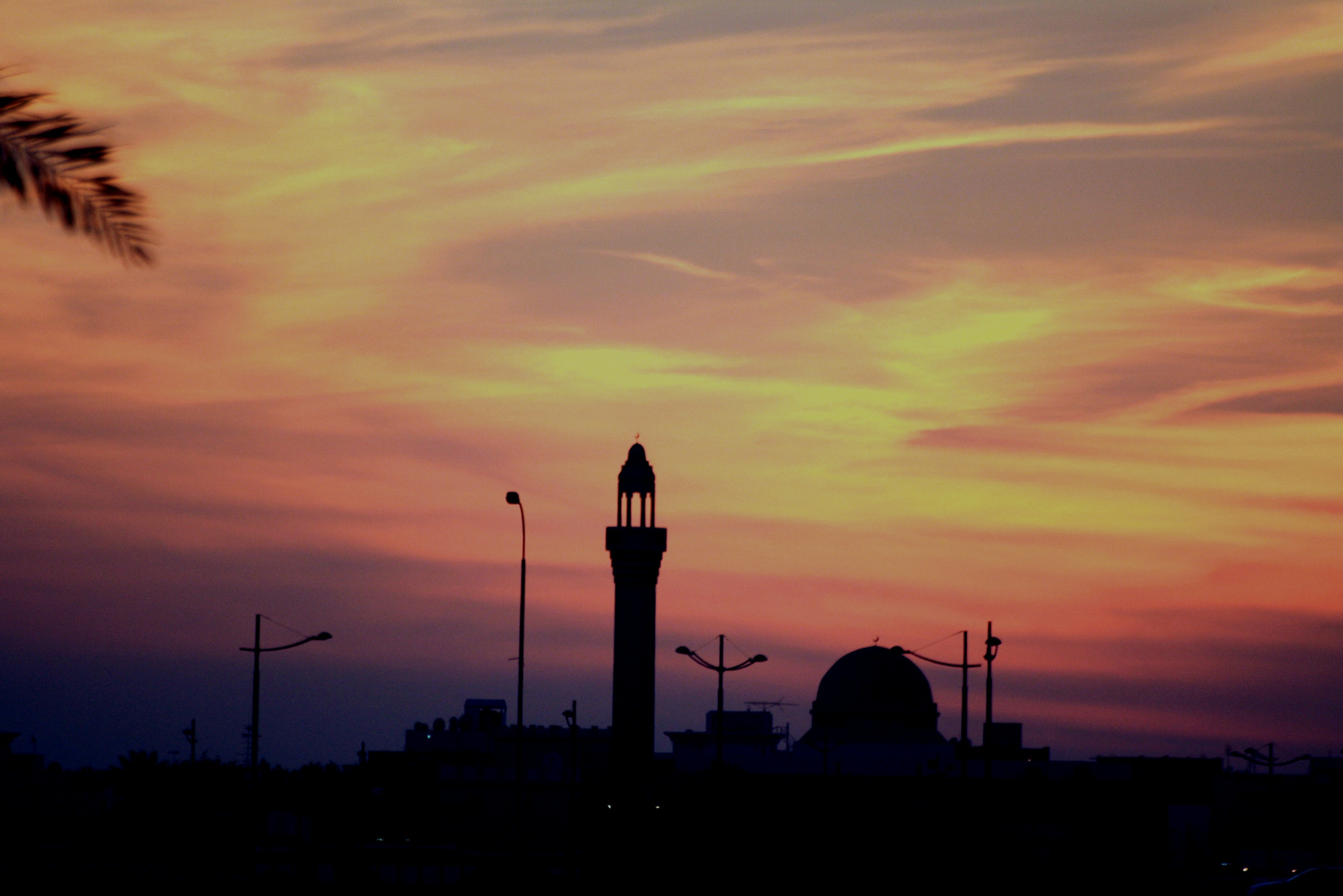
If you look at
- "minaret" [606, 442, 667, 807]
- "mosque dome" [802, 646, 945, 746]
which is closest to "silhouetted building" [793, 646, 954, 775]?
"mosque dome" [802, 646, 945, 746]

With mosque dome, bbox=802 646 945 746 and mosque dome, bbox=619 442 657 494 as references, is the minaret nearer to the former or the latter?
mosque dome, bbox=619 442 657 494

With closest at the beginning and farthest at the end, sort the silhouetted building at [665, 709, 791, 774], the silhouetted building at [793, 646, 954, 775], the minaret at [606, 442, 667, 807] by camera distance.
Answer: the minaret at [606, 442, 667, 807], the silhouetted building at [793, 646, 954, 775], the silhouetted building at [665, 709, 791, 774]

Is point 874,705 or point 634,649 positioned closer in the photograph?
point 634,649

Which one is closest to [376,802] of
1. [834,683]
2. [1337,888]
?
[834,683]

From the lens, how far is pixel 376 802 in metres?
93.6

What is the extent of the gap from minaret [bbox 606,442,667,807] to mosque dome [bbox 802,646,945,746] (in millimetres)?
26212

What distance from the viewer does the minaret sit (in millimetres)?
80688

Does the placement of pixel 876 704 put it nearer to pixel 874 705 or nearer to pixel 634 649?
pixel 874 705

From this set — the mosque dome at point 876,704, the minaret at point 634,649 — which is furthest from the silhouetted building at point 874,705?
the minaret at point 634,649

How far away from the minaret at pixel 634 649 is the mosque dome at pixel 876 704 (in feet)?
86.0

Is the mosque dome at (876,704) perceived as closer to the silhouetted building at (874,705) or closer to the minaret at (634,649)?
the silhouetted building at (874,705)

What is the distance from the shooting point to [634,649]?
81125 mm

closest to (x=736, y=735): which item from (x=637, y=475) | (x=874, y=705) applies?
(x=874, y=705)

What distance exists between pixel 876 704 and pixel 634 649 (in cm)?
3084
